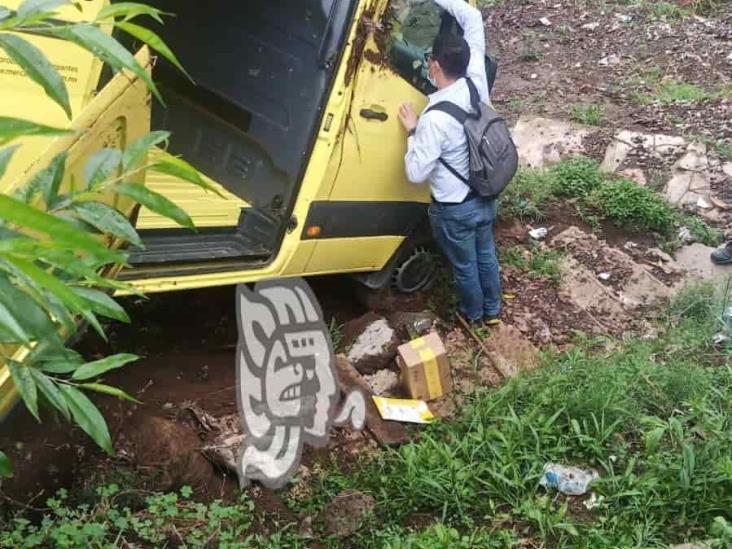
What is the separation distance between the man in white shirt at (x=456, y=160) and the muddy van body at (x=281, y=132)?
104 millimetres

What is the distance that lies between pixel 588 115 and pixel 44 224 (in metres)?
6.87

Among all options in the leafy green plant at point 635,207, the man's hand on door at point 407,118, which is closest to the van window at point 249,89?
the man's hand on door at point 407,118

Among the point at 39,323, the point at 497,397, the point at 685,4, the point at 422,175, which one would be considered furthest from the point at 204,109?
the point at 685,4

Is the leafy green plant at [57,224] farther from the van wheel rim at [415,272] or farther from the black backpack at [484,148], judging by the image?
the van wheel rim at [415,272]

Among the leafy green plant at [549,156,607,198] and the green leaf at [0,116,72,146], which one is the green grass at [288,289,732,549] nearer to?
the leafy green plant at [549,156,607,198]

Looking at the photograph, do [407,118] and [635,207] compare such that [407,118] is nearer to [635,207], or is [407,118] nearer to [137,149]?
→ [635,207]

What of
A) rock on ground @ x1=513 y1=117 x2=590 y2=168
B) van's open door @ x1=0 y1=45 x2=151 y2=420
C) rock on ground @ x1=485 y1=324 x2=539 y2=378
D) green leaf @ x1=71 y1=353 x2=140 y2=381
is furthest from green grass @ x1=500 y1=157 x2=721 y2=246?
green leaf @ x1=71 y1=353 x2=140 y2=381

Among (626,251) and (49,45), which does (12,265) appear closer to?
(49,45)

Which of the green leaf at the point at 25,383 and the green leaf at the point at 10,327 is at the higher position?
the green leaf at the point at 10,327

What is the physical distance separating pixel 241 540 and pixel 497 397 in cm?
144

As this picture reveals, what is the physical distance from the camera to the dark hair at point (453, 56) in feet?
13.6

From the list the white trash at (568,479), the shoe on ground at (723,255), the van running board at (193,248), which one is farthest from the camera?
the shoe on ground at (723,255)

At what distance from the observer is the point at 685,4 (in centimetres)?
941

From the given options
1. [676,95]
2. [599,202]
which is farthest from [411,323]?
[676,95]
